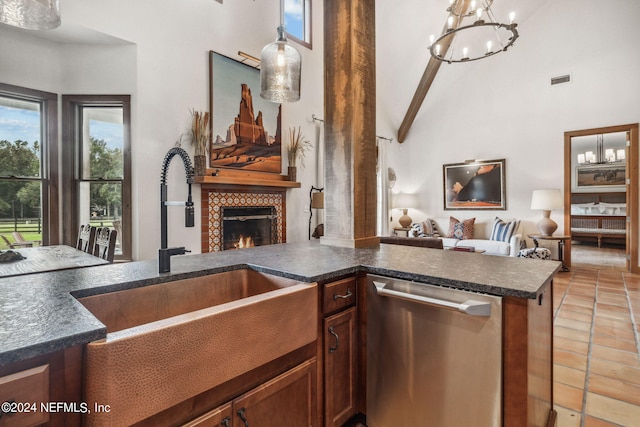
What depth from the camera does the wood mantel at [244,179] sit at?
12.5ft

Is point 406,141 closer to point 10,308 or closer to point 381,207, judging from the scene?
point 381,207

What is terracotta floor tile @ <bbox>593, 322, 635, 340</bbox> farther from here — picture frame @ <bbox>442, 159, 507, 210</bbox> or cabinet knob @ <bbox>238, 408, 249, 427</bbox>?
picture frame @ <bbox>442, 159, 507, 210</bbox>

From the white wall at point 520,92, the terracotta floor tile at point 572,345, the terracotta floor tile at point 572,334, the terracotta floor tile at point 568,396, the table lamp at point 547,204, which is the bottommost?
the terracotta floor tile at point 568,396

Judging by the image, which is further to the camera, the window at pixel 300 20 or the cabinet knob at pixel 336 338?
the window at pixel 300 20

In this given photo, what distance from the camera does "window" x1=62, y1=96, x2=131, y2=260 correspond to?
11.4ft

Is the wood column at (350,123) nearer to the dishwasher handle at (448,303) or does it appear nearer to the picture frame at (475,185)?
the dishwasher handle at (448,303)

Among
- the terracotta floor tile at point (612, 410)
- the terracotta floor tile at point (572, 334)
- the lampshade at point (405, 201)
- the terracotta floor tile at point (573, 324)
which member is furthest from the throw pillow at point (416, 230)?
the terracotta floor tile at point (612, 410)

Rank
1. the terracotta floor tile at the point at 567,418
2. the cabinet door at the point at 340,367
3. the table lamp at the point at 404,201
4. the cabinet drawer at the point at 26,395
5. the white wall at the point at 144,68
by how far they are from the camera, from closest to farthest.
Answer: the cabinet drawer at the point at 26,395 < the cabinet door at the point at 340,367 < the terracotta floor tile at the point at 567,418 < the white wall at the point at 144,68 < the table lamp at the point at 404,201

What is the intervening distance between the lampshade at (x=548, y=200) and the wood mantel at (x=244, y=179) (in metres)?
3.95

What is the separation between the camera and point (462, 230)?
20.3 ft

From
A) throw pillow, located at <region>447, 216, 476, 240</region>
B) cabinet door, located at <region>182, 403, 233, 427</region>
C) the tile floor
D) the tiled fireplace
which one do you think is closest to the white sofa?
throw pillow, located at <region>447, 216, 476, 240</region>

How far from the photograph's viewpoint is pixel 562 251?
5.34 metres

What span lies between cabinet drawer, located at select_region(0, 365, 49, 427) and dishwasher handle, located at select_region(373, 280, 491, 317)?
1.10m

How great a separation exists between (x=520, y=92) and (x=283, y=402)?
22.3 feet
